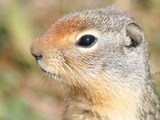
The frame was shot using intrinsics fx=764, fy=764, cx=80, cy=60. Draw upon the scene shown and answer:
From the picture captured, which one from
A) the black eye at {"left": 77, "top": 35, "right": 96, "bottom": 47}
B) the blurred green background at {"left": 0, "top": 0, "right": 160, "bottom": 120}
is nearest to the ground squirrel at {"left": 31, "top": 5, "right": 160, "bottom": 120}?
the black eye at {"left": 77, "top": 35, "right": 96, "bottom": 47}


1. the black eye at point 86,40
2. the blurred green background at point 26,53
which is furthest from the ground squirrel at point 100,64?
the blurred green background at point 26,53

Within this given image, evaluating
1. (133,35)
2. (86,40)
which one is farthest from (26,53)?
(86,40)

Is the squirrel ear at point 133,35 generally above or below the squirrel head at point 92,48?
above

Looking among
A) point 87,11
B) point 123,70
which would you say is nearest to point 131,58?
point 123,70

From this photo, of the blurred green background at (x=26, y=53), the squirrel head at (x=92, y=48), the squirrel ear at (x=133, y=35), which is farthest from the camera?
the blurred green background at (x=26, y=53)

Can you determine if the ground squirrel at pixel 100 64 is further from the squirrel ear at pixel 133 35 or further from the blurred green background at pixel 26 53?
the blurred green background at pixel 26 53

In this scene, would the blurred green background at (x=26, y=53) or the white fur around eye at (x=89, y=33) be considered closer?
the white fur around eye at (x=89, y=33)

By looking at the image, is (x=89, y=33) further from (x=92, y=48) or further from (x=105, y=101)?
(x=105, y=101)

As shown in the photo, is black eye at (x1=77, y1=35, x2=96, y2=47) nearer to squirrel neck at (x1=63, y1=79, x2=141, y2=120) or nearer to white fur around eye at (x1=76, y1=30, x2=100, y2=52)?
white fur around eye at (x1=76, y1=30, x2=100, y2=52)
